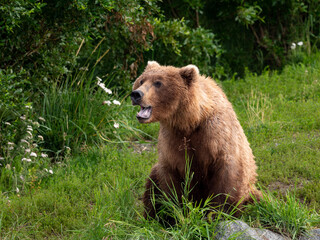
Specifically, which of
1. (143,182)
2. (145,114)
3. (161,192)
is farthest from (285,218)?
(143,182)

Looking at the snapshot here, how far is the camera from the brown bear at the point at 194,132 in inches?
183

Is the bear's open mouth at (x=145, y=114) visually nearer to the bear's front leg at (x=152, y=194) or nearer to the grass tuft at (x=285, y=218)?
the bear's front leg at (x=152, y=194)

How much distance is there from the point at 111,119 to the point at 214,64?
148 inches

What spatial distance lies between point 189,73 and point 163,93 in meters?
0.31

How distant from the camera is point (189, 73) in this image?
186 inches

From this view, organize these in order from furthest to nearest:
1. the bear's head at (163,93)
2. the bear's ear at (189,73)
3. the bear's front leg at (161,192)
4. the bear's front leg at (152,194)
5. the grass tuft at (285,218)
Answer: the bear's front leg at (152,194) < the bear's front leg at (161,192) < the bear's ear at (189,73) < the bear's head at (163,93) < the grass tuft at (285,218)

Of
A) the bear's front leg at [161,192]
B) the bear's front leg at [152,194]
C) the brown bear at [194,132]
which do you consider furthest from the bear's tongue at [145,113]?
the bear's front leg at [152,194]

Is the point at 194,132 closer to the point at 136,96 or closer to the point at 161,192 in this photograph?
the point at 136,96

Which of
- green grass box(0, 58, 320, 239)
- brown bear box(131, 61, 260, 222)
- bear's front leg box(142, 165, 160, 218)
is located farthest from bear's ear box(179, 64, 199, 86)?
green grass box(0, 58, 320, 239)

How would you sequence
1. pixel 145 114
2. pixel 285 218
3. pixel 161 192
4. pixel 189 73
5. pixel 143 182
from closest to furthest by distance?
pixel 285 218, pixel 145 114, pixel 189 73, pixel 161 192, pixel 143 182

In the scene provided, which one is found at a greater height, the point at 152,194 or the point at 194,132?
the point at 194,132

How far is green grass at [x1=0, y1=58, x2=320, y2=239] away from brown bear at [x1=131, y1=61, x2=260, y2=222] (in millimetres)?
332

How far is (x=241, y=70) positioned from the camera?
10820mm

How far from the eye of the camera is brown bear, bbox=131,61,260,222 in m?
4.64
